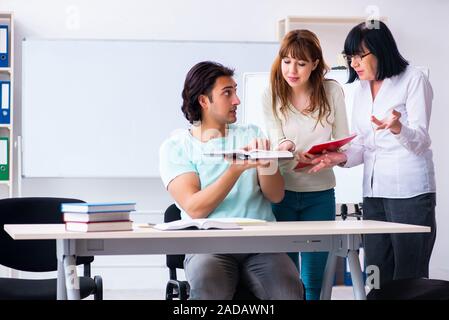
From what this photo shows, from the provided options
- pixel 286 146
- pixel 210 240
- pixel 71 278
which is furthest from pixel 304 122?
pixel 71 278

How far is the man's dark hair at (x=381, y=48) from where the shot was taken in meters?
2.79

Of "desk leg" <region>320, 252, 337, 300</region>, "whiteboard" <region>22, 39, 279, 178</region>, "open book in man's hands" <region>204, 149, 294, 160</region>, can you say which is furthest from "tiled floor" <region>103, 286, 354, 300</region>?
"open book in man's hands" <region>204, 149, 294, 160</region>

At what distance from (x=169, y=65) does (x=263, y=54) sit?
26.1 inches

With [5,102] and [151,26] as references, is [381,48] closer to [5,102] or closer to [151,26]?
[151,26]

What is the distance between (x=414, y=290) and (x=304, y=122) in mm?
775

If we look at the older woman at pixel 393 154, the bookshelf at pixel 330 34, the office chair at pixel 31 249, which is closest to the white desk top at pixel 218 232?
the older woman at pixel 393 154

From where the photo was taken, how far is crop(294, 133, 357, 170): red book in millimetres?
2594

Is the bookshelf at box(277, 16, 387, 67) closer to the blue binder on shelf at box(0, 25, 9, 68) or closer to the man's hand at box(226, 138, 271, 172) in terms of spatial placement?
the blue binder on shelf at box(0, 25, 9, 68)

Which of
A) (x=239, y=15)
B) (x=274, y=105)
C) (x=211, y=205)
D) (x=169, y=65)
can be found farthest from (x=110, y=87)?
(x=211, y=205)

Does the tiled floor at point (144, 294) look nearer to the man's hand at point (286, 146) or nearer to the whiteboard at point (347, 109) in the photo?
the whiteboard at point (347, 109)

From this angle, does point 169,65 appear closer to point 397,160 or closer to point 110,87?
point 110,87

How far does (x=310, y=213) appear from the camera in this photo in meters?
2.86

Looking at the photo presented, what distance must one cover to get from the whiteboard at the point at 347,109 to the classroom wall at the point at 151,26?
719 mm

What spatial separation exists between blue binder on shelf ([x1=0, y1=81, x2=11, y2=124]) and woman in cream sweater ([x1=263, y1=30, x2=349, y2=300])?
2649mm
